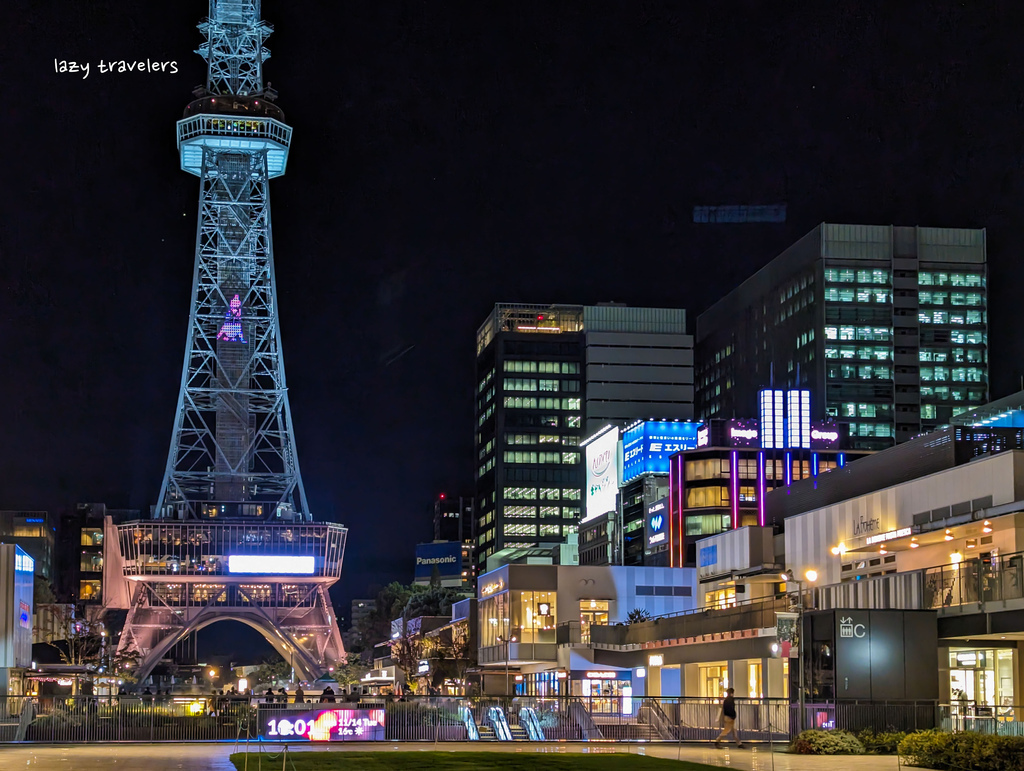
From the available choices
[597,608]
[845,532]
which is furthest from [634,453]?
[845,532]

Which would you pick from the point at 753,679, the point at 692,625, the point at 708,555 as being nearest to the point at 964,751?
the point at 753,679

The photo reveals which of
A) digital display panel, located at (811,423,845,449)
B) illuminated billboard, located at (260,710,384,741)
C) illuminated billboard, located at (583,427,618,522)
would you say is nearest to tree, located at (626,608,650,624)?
digital display panel, located at (811,423,845,449)

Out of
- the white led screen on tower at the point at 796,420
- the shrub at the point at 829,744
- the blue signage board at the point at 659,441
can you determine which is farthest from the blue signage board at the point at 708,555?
the shrub at the point at 829,744

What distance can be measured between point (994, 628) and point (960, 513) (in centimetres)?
1735

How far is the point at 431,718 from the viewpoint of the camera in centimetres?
5375

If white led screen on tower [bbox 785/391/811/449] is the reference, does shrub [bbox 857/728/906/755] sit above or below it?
below

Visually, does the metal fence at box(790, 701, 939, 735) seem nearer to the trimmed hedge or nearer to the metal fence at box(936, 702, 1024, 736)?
the metal fence at box(936, 702, 1024, 736)

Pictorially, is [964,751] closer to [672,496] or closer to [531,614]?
[531,614]

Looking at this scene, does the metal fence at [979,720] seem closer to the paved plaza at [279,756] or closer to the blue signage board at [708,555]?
the paved plaza at [279,756]

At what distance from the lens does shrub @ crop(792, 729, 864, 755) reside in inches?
1645

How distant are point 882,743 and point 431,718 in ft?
60.0

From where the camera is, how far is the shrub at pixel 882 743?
42.1m

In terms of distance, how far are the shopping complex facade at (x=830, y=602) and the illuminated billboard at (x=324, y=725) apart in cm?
934

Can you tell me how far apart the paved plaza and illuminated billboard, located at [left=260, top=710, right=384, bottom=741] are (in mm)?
2437
